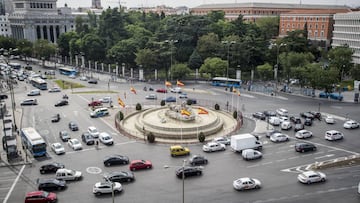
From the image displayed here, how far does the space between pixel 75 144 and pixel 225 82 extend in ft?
155

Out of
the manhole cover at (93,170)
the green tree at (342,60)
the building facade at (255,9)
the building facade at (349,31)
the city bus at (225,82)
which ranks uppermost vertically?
the building facade at (255,9)

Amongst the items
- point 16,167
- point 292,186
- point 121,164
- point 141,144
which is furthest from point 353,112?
point 16,167

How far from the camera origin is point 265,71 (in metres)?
86.4

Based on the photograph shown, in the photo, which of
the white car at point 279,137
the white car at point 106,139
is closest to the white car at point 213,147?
the white car at point 279,137

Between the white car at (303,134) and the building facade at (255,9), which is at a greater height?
the building facade at (255,9)

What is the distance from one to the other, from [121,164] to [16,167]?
451 inches

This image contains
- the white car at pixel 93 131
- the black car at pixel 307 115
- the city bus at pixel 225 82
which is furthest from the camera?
the city bus at pixel 225 82

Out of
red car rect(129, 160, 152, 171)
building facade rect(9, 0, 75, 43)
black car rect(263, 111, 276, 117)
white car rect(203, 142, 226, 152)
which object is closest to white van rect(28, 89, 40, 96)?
red car rect(129, 160, 152, 171)

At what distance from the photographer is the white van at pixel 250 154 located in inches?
1549

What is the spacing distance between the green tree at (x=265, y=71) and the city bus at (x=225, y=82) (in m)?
9.17

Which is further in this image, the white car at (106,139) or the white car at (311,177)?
the white car at (106,139)

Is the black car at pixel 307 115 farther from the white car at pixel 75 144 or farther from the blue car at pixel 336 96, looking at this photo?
the white car at pixel 75 144

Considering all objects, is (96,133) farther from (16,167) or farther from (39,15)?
(39,15)

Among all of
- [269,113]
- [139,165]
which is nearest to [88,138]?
[139,165]
